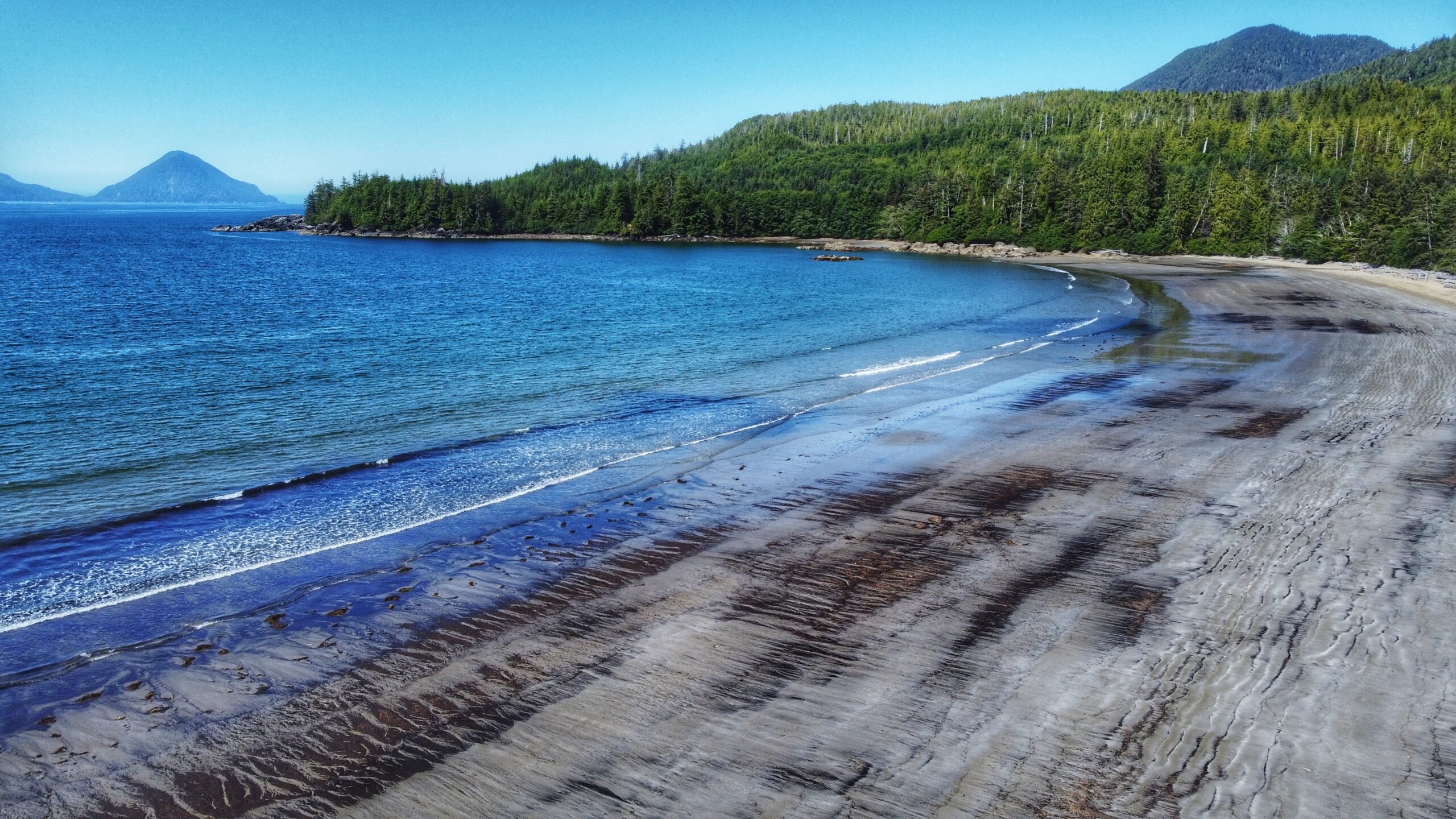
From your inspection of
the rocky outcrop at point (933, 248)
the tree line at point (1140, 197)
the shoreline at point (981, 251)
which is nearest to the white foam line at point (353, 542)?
the shoreline at point (981, 251)

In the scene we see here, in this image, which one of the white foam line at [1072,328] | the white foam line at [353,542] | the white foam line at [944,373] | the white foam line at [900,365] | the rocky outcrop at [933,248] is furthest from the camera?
the rocky outcrop at [933,248]

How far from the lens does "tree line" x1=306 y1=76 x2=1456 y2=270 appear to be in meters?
97.2

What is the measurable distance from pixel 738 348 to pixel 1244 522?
29481 mm

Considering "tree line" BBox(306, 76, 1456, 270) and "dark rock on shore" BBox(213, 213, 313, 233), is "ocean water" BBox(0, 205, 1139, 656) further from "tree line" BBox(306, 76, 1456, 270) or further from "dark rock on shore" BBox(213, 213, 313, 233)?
"dark rock on shore" BBox(213, 213, 313, 233)

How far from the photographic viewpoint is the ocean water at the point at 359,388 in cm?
1828

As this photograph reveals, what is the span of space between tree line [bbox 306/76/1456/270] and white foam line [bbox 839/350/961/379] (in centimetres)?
6458

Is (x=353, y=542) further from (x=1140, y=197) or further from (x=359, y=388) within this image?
(x=1140, y=197)

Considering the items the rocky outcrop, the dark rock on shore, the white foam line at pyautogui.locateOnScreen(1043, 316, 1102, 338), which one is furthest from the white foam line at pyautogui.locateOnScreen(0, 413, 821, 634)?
the dark rock on shore

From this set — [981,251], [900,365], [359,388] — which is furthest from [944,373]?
[981,251]

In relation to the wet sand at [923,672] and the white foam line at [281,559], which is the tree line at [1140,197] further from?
the white foam line at [281,559]

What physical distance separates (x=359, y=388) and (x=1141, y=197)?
125626 millimetres

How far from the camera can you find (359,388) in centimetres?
3231

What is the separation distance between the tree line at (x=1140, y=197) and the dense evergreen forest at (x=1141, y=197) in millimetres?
303

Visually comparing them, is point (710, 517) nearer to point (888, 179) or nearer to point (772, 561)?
point (772, 561)
